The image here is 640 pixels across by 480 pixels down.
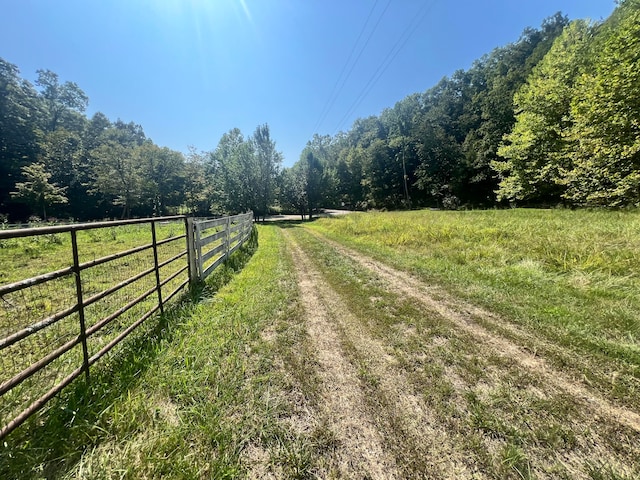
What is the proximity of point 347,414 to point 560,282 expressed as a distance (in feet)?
16.0

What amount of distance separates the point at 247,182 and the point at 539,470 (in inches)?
1294

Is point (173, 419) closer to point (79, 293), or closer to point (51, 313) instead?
point (79, 293)

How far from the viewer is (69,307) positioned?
277 cm

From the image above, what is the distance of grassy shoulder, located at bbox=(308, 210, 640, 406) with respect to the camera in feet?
8.11

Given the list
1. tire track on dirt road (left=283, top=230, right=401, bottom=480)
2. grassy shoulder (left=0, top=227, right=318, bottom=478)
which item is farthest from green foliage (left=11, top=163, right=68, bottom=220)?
tire track on dirt road (left=283, top=230, right=401, bottom=480)

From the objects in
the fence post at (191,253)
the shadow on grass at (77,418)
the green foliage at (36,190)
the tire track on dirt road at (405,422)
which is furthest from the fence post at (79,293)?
the green foliage at (36,190)

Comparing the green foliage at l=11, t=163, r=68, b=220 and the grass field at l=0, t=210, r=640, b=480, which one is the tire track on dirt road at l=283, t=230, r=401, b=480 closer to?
the grass field at l=0, t=210, r=640, b=480

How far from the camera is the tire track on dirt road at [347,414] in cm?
151

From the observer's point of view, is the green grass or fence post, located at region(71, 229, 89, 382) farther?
the green grass

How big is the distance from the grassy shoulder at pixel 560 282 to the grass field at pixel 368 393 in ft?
0.10

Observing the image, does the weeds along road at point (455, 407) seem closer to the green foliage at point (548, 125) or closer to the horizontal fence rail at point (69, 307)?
the horizontal fence rail at point (69, 307)

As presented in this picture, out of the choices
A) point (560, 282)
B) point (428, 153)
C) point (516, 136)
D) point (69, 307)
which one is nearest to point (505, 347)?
point (560, 282)

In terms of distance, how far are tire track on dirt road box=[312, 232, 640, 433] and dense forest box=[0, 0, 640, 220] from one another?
15.5m

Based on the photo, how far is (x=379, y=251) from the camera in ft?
26.7
